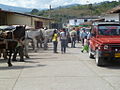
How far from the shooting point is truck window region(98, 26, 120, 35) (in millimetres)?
14695

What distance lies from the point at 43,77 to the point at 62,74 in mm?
888

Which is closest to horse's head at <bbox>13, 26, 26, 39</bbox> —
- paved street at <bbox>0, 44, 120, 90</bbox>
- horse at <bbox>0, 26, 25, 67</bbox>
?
horse at <bbox>0, 26, 25, 67</bbox>

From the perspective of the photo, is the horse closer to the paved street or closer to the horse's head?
the horse's head

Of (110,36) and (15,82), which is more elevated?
(110,36)

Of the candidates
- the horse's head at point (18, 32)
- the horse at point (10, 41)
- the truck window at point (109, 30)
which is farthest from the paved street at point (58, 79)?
the truck window at point (109, 30)

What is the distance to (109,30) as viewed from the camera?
48.3 feet

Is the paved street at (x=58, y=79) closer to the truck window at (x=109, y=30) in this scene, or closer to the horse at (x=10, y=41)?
the horse at (x=10, y=41)

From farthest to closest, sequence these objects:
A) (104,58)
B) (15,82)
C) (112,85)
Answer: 1. (104,58)
2. (15,82)
3. (112,85)

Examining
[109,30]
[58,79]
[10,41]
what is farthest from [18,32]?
[58,79]

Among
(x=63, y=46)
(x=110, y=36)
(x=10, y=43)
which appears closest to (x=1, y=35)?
(x=10, y=43)

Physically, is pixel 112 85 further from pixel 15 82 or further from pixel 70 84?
pixel 15 82

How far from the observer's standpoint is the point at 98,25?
48.6ft

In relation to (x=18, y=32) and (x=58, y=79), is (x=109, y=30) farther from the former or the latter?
(x=58, y=79)

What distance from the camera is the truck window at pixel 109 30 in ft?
48.2
